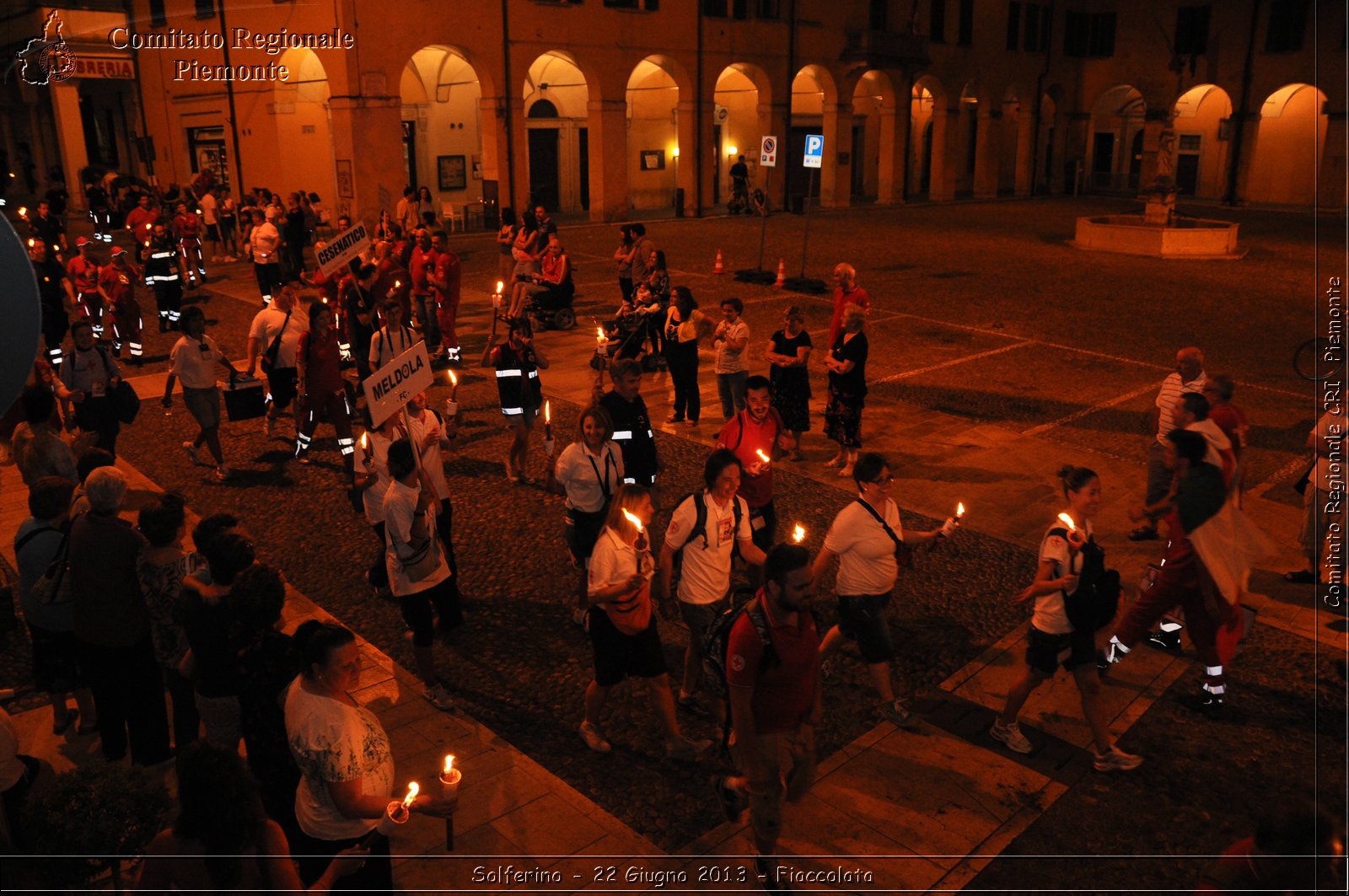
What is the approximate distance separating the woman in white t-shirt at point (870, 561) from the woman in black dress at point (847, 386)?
433 centimetres

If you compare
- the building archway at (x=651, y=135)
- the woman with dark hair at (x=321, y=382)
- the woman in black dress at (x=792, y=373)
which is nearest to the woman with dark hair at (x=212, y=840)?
the woman with dark hair at (x=321, y=382)

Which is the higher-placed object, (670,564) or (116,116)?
(116,116)

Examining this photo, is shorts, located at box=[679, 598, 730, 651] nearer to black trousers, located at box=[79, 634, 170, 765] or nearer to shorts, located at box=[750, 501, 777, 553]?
shorts, located at box=[750, 501, 777, 553]

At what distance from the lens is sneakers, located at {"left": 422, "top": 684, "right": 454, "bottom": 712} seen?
6141 millimetres

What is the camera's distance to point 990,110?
4650 centimetres

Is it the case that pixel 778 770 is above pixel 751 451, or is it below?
below

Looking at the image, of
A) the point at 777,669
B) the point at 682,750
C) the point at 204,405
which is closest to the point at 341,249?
the point at 204,405

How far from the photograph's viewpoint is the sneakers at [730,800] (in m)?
4.76

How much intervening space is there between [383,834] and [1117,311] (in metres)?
18.6

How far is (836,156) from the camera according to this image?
39.8 metres

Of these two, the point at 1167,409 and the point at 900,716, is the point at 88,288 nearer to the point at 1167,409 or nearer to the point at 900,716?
the point at 900,716

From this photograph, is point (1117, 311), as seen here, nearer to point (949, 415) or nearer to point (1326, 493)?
point (949, 415)

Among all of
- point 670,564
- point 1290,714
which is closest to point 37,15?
point 670,564

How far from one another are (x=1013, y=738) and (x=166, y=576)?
4760 millimetres
